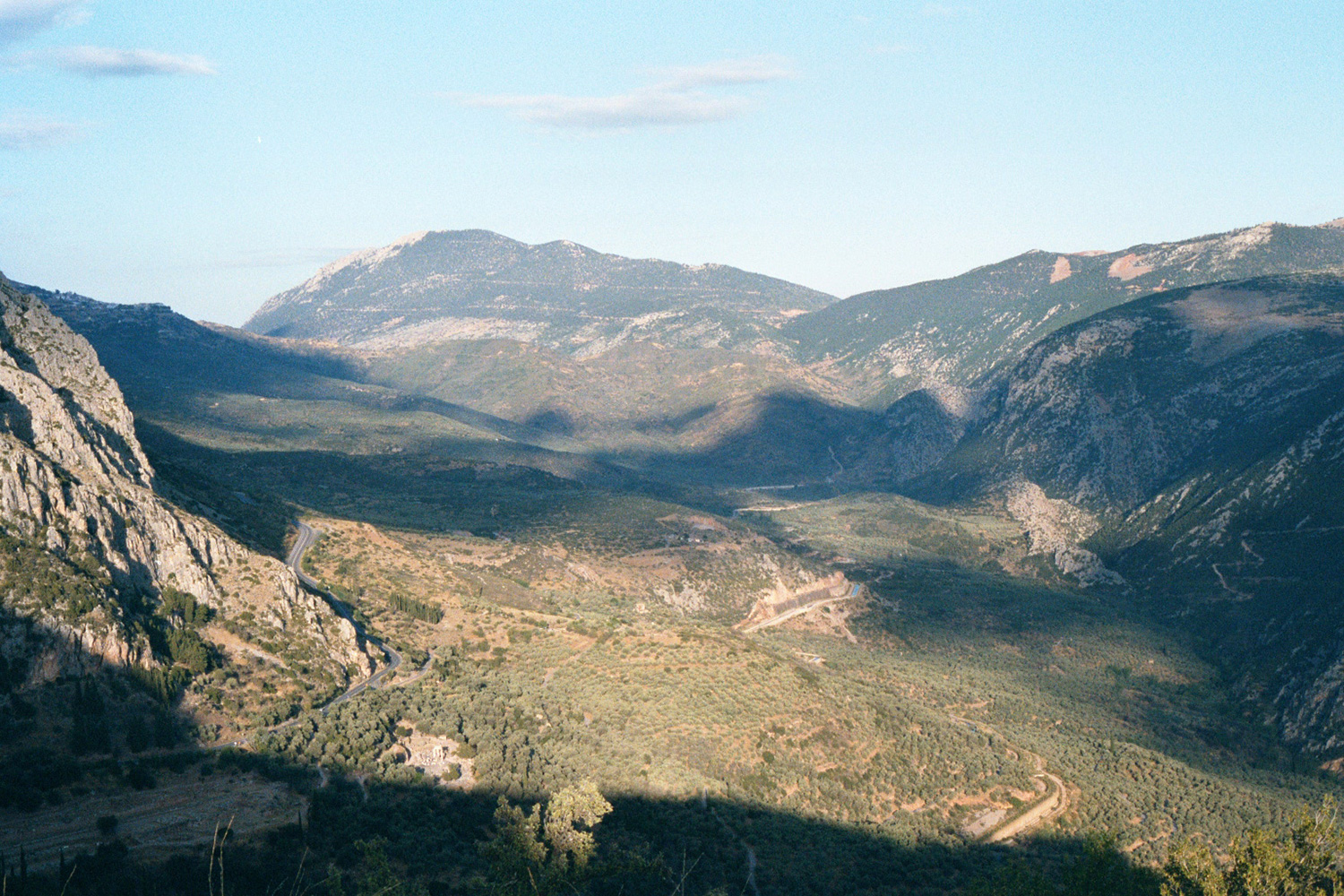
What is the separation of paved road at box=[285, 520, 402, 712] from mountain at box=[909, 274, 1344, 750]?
280ft

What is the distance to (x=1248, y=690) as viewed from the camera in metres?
106

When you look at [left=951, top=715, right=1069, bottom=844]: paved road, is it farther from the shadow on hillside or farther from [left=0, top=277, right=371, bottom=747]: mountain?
[left=0, top=277, right=371, bottom=747]: mountain

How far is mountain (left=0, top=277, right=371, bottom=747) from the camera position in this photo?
49750 mm

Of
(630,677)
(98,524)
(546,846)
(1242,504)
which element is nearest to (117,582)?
(98,524)

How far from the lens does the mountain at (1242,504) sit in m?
109

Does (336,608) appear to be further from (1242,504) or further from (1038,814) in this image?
(1242,504)

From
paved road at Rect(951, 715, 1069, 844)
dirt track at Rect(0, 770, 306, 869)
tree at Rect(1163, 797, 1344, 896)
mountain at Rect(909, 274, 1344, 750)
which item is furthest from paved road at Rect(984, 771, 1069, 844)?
A: dirt track at Rect(0, 770, 306, 869)

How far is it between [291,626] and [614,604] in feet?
151

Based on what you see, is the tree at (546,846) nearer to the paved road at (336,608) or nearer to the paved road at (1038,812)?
the paved road at (336,608)

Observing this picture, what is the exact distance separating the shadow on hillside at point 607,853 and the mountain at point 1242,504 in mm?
55659

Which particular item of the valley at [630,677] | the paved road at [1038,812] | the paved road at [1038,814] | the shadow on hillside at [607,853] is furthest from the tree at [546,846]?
the paved road at [1038,814]

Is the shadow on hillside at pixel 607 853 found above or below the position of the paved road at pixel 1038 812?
above

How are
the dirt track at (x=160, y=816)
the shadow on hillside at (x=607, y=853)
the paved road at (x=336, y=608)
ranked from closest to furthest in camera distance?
1. the dirt track at (x=160, y=816)
2. the shadow on hillside at (x=607, y=853)
3. the paved road at (x=336, y=608)

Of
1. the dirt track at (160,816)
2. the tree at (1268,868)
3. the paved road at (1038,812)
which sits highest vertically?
the dirt track at (160,816)
